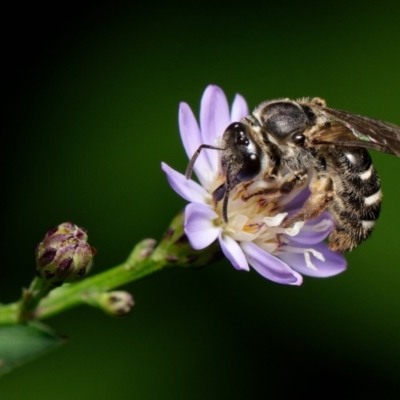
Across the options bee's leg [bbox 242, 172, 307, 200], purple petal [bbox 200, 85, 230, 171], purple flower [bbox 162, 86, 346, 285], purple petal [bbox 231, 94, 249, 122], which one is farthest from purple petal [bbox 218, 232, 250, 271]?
purple petal [bbox 231, 94, 249, 122]

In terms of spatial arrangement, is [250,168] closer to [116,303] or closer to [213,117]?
[213,117]

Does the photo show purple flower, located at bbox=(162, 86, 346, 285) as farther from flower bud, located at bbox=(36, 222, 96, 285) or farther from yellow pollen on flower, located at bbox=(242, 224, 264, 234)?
flower bud, located at bbox=(36, 222, 96, 285)

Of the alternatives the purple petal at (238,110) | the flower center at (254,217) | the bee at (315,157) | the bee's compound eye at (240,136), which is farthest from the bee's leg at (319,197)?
the purple petal at (238,110)

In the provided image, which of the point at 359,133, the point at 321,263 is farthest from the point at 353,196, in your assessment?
the point at 321,263

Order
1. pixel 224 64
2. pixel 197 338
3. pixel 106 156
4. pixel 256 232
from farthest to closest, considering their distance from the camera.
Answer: pixel 224 64 < pixel 106 156 < pixel 197 338 < pixel 256 232

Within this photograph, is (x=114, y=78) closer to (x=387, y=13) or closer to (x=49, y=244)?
(x=387, y=13)

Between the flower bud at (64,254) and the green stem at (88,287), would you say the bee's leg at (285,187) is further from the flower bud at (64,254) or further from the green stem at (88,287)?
the flower bud at (64,254)

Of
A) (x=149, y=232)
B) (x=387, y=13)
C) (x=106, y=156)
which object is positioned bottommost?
(x=149, y=232)

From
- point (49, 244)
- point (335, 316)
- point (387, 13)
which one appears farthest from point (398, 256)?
point (49, 244)
